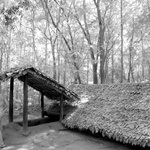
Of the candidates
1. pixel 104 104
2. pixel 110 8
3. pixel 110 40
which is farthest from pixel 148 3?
pixel 104 104

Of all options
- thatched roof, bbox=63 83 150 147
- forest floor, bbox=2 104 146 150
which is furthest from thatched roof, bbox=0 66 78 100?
forest floor, bbox=2 104 146 150

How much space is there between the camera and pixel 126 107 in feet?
19.6

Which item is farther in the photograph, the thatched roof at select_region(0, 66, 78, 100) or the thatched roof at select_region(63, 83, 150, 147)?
Answer: the thatched roof at select_region(0, 66, 78, 100)

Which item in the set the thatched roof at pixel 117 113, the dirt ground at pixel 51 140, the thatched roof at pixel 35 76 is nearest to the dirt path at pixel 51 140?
the dirt ground at pixel 51 140

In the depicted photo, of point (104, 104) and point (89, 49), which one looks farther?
point (89, 49)

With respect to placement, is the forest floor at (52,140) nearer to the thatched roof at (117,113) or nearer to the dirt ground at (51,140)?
the dirt ground at (51,140)

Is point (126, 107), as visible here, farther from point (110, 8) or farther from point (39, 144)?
point (110, 8)

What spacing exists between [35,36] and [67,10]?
20.8 feet

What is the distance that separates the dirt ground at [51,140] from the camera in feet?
17.8

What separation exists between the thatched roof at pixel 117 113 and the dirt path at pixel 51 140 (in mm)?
406

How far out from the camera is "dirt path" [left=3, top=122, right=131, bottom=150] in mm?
5426

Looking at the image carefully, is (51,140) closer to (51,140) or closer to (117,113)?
(51,140)

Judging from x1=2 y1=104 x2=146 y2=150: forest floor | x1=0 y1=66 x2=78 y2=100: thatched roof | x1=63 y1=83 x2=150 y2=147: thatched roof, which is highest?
x1=0 y1=66 x2=78 y2=100: thatched roof

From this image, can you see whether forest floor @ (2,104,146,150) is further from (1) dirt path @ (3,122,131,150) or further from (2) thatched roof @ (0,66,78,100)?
(2) thatched roof @ (0,66,78,100)
